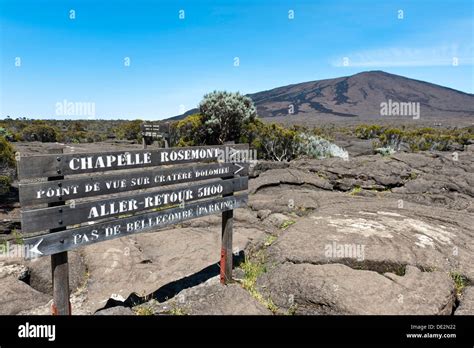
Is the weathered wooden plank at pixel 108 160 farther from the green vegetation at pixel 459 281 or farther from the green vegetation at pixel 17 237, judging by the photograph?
the green vegetation at pixel 17 237

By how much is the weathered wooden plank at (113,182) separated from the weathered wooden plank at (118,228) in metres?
0.33

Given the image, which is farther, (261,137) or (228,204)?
(261,137)

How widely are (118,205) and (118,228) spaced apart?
253 mm

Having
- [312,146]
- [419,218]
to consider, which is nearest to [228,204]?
[419,218]

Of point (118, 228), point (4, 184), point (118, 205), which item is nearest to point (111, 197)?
point (118, 205)

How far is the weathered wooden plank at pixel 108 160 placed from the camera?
348 centimetres

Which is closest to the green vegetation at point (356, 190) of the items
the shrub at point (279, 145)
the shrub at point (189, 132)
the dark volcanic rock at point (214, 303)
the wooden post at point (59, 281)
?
the dark volcanic rock at point (214, 303)

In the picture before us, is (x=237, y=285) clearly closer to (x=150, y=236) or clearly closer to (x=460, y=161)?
(x=150, y=236)

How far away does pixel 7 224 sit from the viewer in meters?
9.86

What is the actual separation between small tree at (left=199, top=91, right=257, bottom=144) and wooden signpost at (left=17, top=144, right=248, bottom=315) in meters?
18.1

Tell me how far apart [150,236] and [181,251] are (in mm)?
1253

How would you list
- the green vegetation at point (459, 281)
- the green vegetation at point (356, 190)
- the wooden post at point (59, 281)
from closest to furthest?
the wooden post at point (59, 281) → the green vegetation at point (459, 281) → the green vegetation at point (356, 190)

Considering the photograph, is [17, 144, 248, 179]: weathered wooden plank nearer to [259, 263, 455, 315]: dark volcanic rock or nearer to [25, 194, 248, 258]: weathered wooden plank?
[25, 194, 248, 258]: weathered wooden plank
